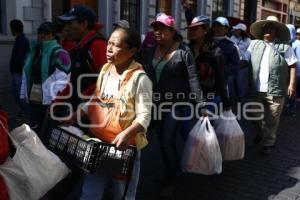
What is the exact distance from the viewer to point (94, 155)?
2689 mm

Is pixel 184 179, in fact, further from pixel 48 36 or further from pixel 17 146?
pixel 17 146

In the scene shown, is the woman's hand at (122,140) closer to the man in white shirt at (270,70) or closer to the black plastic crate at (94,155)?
the black plastic crate at (94,155)

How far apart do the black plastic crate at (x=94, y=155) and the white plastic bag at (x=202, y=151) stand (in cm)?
154

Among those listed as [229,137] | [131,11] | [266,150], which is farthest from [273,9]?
[229,137]

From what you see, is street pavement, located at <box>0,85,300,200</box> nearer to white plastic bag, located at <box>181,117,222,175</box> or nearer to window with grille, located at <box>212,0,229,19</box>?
white plastic bag, located at <box>181,117,222,175</box>

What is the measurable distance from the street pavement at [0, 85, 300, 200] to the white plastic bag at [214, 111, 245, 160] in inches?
11.8

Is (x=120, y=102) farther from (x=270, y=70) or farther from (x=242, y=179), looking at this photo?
(x=270, y=70)

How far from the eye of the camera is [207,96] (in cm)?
487

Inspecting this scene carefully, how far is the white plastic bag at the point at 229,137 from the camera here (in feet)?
15.5

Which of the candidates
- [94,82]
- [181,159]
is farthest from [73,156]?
[181,159]

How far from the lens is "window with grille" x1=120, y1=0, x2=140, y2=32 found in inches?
518

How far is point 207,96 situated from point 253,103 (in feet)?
4.53

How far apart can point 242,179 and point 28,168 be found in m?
2.93

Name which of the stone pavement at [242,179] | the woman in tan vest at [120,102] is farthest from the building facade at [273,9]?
the woman in tan vest at [120,102]
